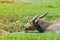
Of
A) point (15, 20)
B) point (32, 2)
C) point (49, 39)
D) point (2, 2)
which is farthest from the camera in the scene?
point (32, 2)

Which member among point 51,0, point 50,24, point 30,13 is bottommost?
point 51,0

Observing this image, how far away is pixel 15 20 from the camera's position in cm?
1784

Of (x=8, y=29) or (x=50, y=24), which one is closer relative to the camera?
(x=50, y=24)

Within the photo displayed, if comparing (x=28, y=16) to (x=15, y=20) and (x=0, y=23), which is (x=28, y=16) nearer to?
(x=15, y=20)

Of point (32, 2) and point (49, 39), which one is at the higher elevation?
point (49, 39)

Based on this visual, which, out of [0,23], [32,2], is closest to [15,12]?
[0,23]

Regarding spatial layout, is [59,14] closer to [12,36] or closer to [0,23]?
[0,23]

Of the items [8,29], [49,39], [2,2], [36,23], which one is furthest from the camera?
[2,2]

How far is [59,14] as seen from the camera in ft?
68.8

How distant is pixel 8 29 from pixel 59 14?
22.4ft

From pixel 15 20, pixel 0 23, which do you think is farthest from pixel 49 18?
pixel 0 23

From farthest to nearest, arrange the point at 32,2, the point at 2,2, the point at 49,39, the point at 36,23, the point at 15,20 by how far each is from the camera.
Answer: the point at 32,2 → the point at 2,2 → the point at 15,20 → the point at 36,23 → the point at 49,39

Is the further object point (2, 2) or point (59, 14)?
point (2, 2)

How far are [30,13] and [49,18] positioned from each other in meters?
1.55
